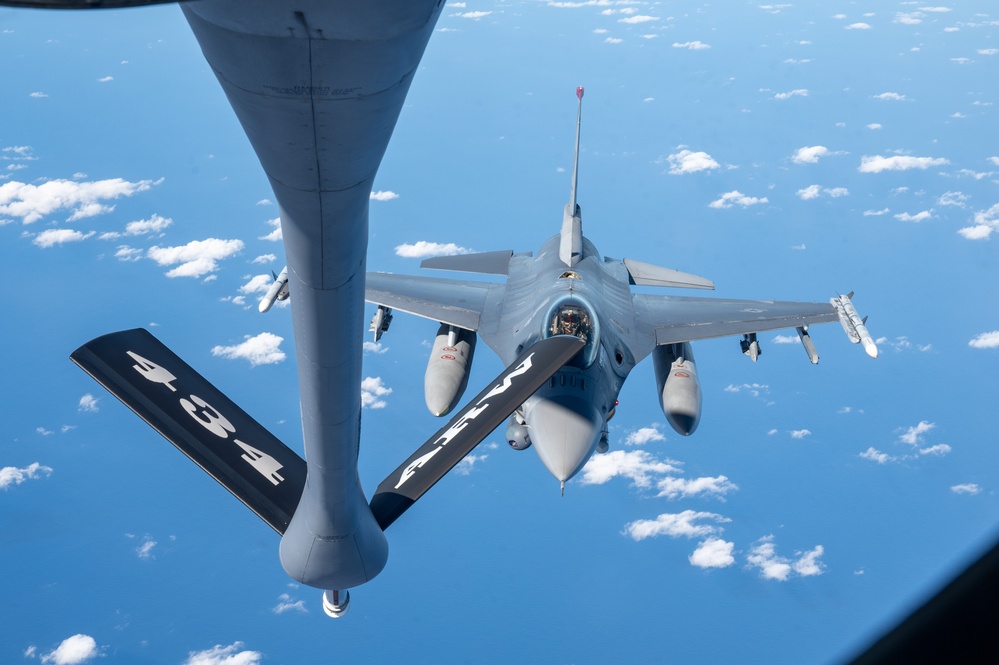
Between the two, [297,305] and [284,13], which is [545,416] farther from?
[284,13]

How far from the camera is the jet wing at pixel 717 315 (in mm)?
24359

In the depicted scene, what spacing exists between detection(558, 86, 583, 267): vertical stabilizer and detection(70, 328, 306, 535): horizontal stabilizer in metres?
14.4

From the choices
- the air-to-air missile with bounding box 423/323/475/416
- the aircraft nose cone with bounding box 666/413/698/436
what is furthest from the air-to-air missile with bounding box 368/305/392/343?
the aircraft nose cone with bounding box 666/413/698/436

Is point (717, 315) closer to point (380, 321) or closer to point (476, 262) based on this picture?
point (476, 262)

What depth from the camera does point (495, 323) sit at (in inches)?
963

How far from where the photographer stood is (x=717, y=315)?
25391 mm

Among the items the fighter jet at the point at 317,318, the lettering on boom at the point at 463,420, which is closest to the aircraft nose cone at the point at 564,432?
the fighter jet at the point at 317,318

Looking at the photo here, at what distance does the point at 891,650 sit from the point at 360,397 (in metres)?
7.23

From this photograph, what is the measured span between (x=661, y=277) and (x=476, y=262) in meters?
5.82

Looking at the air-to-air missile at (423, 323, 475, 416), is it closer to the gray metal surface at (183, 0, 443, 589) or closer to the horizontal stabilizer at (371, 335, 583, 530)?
the horizontal stabilizer at (371, 335, 583, 530)

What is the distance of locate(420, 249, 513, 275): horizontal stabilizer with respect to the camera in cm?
2720

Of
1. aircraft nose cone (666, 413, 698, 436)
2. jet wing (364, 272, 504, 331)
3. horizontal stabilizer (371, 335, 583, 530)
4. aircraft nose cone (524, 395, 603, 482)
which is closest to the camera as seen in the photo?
horizontal stabilizer (371, 335, 583, 530)

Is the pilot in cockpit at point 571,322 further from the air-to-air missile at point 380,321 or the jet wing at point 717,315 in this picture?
the air-to-air missile at point 380,321

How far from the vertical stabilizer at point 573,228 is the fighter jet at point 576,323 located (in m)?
0.04
